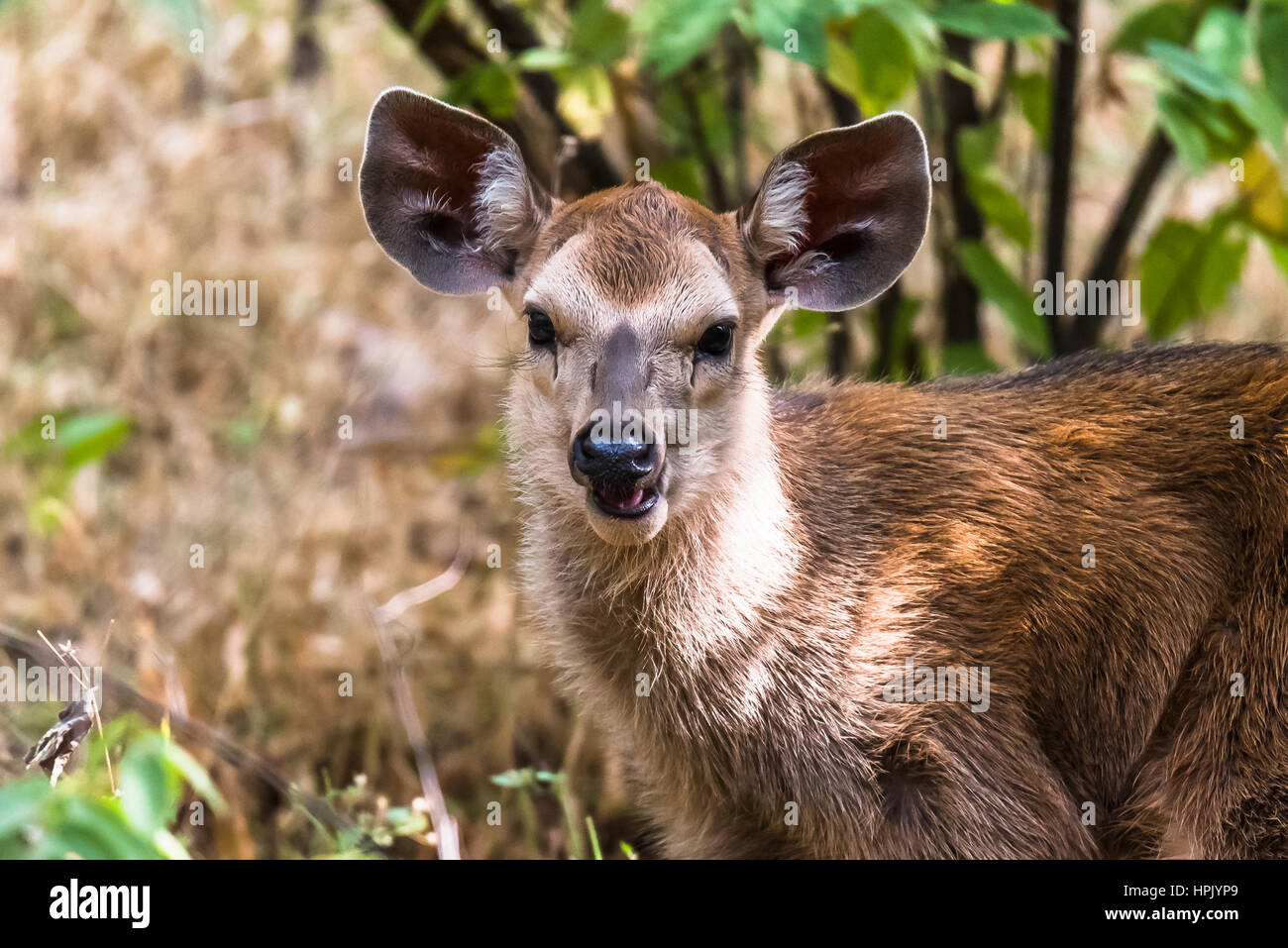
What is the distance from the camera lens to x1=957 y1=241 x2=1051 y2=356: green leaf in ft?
23.0

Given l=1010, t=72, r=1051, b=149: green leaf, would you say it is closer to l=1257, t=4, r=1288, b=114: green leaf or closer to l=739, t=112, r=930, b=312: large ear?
l=1257, t=4, r=1288, b=114: green leaf

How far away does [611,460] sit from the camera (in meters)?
4.55

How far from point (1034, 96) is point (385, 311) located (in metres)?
5.04

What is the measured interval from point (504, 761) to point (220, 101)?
6128 millimetres

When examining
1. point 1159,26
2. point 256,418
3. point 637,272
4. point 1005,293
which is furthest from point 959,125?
point 256,418

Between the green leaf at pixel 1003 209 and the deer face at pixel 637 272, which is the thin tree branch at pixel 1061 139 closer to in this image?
the green leaf at pixel 1003 209

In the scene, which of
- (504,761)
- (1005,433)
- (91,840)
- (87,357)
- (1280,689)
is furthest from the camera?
(87,357)

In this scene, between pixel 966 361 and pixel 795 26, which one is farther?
pixel 966 361

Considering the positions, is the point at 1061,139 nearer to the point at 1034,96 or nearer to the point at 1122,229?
the point at 1034,96

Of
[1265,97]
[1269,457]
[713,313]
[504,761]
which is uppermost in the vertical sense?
[1265,97]

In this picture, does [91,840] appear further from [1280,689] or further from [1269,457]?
[1269,457]

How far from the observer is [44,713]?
6.18 m

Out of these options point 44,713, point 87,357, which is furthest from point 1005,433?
point 87,357

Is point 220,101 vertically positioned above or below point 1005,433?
above
